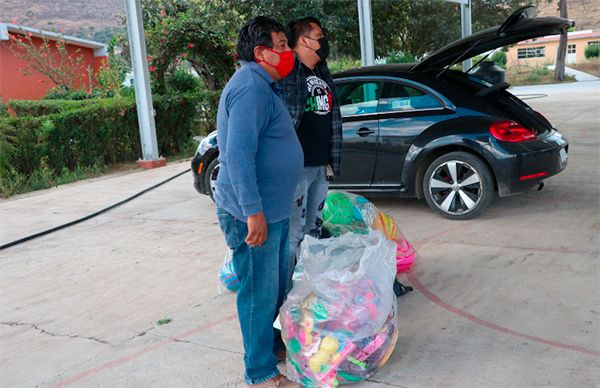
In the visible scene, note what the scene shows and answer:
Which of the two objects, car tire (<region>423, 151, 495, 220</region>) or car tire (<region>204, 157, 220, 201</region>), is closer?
car tire (<region>423, 151, 495, 220</region>)

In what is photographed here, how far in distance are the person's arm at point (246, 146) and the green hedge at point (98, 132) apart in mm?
7855

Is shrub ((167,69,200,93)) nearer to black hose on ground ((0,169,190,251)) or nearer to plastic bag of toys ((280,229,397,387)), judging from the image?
black hose on ground ((0,169,190,251))

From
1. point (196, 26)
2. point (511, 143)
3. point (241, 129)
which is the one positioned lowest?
point (511, 143)

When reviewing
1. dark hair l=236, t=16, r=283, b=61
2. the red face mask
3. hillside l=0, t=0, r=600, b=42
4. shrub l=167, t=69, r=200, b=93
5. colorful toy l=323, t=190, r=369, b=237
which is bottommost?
colorful toy l=323, t=190, r=369, b=237

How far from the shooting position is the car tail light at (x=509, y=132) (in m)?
5.76

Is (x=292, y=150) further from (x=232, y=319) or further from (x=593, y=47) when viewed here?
(x=593, y=47)

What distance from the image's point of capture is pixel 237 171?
2.75 meters

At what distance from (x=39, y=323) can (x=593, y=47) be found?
187 feet

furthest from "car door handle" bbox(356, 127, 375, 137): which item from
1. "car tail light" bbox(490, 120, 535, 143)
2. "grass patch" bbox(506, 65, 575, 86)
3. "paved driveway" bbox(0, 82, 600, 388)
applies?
"grass patch" bbox(506, 65, 575, 86)

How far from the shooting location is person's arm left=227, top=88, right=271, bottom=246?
2.74 m

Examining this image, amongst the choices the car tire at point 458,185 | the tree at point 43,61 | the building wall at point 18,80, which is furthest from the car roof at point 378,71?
the building wall at point 18,80

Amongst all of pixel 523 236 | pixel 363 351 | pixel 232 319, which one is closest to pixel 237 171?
pixel 363 351

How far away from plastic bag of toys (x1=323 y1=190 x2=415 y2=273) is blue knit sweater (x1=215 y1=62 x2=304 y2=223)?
1543 mm

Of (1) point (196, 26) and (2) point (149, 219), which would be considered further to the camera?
(1) point (196, 26)
